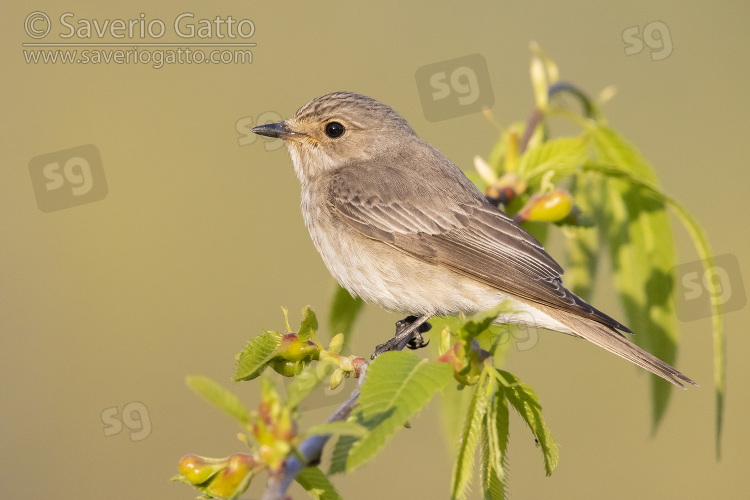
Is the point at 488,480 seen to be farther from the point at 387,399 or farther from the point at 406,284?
the point at 406,284

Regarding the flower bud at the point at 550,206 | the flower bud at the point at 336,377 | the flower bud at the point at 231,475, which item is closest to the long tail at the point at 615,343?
the flower bud at the point at 550,206

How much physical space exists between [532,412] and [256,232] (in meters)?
5.59

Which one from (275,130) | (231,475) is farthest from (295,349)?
(275,130)

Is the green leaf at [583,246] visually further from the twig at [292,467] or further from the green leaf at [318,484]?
the twig at [292,467]

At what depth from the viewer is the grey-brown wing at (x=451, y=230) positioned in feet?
13.5

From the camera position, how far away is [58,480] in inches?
255

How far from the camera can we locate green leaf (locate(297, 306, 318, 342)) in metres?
2.59

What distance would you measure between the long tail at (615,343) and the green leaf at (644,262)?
124 millimetres

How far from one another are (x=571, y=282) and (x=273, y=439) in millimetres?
3040

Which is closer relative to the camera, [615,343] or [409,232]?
[615,343]

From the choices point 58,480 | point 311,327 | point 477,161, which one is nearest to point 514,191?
point 477,161

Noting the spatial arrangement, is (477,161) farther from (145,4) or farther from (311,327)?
(145,4)

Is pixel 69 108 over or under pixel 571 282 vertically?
over

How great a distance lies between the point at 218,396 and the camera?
1649 mm
